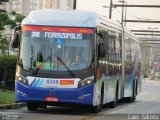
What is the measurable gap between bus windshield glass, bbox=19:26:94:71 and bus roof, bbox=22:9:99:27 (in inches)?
6.8

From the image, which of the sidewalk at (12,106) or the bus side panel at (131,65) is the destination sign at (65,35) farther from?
the bus side panel at (131,65)

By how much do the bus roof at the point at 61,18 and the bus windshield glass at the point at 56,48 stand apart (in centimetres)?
17

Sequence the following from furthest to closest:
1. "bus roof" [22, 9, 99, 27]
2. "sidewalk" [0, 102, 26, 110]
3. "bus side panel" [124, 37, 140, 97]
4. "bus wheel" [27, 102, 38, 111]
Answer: "bus side panel" [124, 37, 140, 97]
"sidewalk" [0, 102, 26, 110]
"bus wheel" [27, 102, 38, 111]
"bus roof" [22, 9, 99, 27]

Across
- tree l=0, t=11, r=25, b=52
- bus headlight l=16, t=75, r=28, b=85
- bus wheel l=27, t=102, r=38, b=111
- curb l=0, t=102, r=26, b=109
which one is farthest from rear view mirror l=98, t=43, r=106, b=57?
tree l=0, t=11, r=25, b=52

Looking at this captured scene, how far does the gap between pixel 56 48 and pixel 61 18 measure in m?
1.06

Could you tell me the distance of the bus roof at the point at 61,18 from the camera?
21328mm

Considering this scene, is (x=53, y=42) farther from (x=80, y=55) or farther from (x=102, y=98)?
(x=102, y=98)

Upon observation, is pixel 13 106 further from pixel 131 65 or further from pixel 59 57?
pixel 131 65

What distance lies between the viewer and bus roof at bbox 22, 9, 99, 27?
2133 centimetres

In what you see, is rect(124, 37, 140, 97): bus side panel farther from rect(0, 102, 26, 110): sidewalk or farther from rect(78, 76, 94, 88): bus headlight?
rect(78, 76, 94, 88): bus headlight

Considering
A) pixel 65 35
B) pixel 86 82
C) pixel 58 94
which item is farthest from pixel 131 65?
pixel 58 94

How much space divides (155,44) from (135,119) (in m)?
111

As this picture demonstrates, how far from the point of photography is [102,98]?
76.0 ft

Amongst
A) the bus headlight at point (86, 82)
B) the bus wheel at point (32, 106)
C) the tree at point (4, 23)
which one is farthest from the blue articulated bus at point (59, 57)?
the tree at point (4, 23)
